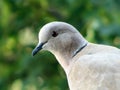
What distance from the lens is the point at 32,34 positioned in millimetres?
4227

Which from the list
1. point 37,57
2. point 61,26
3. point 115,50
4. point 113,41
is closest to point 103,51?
point 115,50

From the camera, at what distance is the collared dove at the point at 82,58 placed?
7.68ft

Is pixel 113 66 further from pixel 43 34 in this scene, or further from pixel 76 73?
pixel 43 34

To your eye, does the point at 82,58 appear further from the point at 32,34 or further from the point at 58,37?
the point at 32,34

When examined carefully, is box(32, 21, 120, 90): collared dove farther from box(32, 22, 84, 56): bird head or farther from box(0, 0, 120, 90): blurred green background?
box(0, 0, 120, 90): blurred green background

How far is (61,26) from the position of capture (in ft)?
8.54

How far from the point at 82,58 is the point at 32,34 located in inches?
69.0

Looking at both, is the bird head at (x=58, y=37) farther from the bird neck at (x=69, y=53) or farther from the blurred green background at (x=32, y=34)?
the blurred green background at (x=32, y=34)

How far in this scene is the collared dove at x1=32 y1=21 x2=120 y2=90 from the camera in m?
2.34

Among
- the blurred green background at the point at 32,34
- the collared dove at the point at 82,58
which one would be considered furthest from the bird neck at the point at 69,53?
the blurred green background at the point at 32,34

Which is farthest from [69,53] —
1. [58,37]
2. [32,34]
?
[32,34]

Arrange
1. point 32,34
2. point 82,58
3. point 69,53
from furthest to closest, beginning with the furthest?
point 32,34 < point 69,53 < point 82,58

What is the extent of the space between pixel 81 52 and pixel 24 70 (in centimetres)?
167

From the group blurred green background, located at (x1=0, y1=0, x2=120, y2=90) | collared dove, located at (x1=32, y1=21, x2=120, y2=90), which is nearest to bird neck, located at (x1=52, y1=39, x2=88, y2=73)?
collared dove, located at (x1=32, y1=21, x2=120, y2=90)
